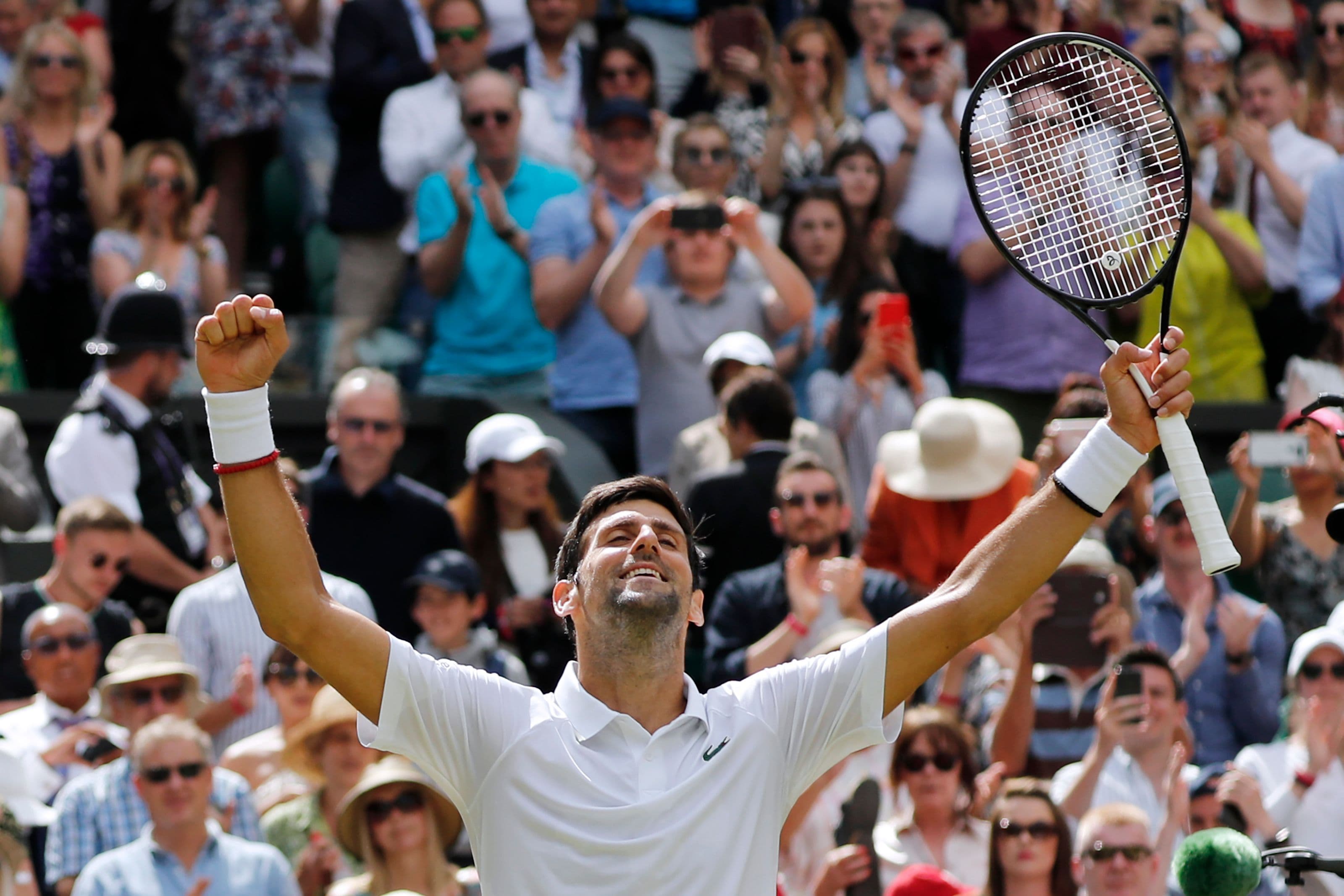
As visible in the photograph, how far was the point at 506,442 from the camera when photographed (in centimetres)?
874

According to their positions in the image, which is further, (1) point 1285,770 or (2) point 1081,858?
(1) point 1285,770

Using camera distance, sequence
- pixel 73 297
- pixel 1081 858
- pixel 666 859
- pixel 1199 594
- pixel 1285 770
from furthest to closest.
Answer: pixel 73 297
pixel 1199 594
pixel 1285 770
pixel 1081 858
pixel 666 859

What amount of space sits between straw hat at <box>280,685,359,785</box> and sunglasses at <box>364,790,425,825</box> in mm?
449

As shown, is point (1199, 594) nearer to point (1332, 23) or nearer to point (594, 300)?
point (594, 300)

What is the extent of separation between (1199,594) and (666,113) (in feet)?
15.6

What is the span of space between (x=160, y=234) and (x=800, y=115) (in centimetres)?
323

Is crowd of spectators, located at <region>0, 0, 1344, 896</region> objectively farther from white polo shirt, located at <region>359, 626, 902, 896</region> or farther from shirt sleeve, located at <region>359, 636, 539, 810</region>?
shirt sleeve, located at <region>359, 636, 539, 810</region>

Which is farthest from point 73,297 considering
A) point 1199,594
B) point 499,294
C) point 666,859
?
point 666,859

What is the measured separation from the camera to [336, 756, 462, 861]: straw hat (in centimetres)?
693

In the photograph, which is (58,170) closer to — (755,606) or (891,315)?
(891,315)

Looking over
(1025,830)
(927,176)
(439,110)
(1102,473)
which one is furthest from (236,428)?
(927,176)

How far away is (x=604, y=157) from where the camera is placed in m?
10.2

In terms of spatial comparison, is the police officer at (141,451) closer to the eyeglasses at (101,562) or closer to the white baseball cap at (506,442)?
the eyeglasses at (101,562)

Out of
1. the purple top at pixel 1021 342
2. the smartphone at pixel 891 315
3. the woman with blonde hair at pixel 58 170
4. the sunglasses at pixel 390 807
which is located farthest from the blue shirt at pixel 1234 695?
the woman with blonde hair at pixel 58 170
